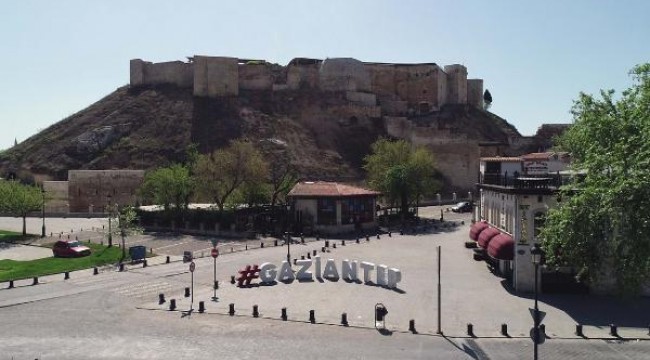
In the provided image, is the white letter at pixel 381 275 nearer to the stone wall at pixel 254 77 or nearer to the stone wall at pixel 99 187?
the stone wall at pixel 99 187

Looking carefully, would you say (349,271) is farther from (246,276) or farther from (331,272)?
(246,276)

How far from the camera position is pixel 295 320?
2100 cm

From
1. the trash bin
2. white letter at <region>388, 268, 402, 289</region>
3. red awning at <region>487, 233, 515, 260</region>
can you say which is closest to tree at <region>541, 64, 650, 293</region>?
red awning at <region>487, 233, 515, 260</region>

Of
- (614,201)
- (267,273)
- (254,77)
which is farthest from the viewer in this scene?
(254,77)

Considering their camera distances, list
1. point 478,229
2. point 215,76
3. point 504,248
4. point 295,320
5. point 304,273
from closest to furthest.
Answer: point 295,320, point 504,248, point 304,273, point 478,229, point 215,76

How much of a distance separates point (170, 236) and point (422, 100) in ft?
228


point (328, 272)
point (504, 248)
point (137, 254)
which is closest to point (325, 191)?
point (137, 254)

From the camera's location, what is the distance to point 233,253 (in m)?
37.4

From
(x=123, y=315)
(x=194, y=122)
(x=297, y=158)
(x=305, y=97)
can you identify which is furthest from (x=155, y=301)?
(x=305, y=97)

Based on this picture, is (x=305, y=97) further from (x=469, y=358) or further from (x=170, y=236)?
(x=469, y=358)

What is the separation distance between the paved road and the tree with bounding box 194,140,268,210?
1986 cm

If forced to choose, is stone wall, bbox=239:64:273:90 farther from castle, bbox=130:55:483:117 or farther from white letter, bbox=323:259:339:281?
white letter, bbox=323:259:339:281

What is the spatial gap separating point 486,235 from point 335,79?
72.2 metres

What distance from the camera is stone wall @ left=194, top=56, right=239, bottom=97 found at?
300 feet
